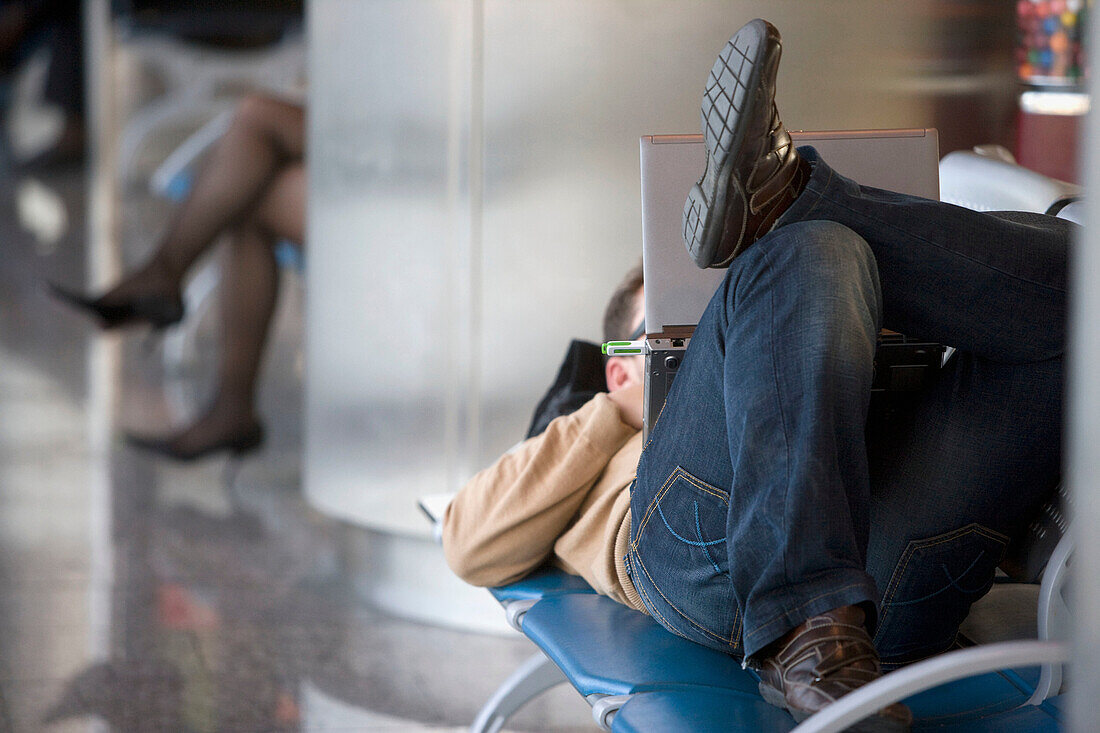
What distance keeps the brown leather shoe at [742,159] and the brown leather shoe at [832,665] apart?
1.15ft

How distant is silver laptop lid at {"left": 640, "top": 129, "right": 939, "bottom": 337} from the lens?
135 centimetres

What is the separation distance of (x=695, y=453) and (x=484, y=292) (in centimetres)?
127

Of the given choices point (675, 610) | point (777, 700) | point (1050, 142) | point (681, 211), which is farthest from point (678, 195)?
point (1050, 142)

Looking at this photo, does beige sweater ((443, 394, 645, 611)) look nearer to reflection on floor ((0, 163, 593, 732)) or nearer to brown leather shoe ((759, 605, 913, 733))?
brown leather shoe ((759, 605, 913, 733))

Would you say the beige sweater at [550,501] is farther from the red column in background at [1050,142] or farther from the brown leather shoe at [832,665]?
the red column in background at [1050,142]

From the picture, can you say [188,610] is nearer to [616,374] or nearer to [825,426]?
[616,374]

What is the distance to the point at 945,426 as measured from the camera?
4.05ft

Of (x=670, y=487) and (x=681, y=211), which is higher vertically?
(x=681, y=211)

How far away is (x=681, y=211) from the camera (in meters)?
1.37

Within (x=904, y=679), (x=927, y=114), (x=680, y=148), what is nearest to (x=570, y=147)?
(x=927, y=114)

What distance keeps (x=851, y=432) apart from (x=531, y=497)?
51 cm

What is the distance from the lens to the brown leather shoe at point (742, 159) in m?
1.09

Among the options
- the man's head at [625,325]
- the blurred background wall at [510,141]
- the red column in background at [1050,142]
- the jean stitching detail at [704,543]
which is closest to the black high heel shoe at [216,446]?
the blurred background wall at [510,141]

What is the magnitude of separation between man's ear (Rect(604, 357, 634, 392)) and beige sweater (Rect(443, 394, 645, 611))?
171 mm
